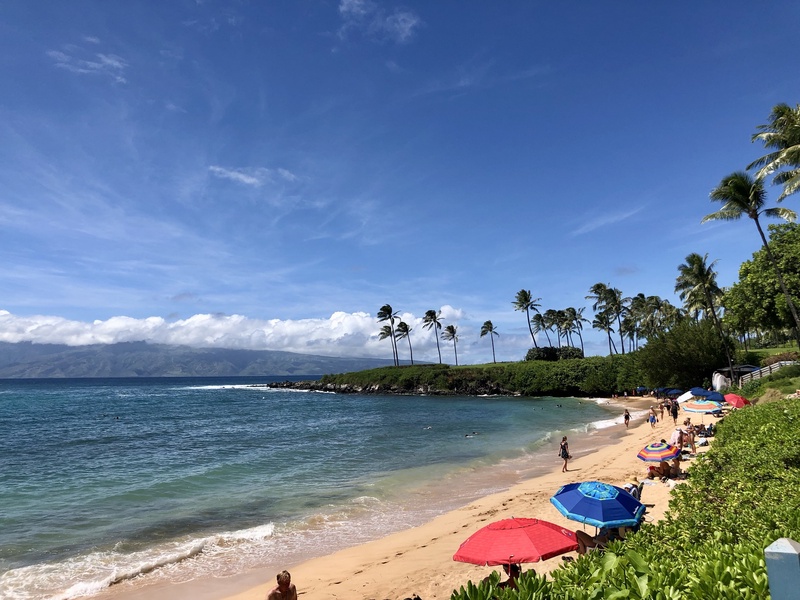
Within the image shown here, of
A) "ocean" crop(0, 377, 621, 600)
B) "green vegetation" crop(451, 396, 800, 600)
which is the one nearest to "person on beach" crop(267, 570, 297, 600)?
"green vegetation" crop(451, 396, 800, 600)

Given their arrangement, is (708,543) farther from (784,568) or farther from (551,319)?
(551,319)

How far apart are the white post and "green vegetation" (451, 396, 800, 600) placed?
2.72ft

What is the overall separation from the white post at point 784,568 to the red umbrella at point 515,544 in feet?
15.7

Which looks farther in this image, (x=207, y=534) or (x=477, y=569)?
(x=207, y=534)

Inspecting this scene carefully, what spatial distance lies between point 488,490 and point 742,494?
1181 cm

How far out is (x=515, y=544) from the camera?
7.52 metres

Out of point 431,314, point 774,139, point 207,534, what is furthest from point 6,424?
point 431,314

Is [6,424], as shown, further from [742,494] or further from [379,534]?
[742,494]

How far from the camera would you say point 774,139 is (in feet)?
81.9

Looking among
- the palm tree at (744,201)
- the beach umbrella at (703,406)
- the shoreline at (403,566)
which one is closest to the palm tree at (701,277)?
the palm tree at (744,201)

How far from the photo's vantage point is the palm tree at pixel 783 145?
70.0 feet

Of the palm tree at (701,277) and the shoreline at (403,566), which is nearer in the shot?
the shoreline at (403,566)

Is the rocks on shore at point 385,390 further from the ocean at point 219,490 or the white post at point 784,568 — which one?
the white post at point 784,568

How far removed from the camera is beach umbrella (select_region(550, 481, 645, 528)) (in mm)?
8985
